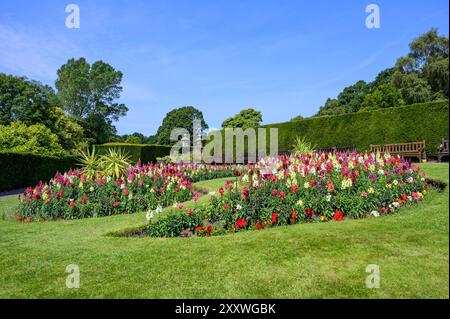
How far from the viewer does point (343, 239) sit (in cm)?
448

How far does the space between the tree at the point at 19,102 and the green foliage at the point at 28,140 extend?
6.63m

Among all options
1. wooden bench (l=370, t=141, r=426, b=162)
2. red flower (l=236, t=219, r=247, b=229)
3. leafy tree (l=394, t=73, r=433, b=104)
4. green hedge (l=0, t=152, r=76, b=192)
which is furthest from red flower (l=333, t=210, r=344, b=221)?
leafy tree (l=394, t=73, r=433, b=104)

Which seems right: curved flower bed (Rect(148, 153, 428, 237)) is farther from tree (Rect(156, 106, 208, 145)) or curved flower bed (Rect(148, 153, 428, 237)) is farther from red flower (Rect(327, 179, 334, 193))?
tree (Rect(156, 106, 208, 145))

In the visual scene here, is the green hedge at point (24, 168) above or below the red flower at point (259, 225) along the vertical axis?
above

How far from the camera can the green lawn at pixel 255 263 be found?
325cm

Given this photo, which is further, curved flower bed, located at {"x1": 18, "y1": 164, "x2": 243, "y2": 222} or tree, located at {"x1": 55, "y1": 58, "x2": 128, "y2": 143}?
tree, located at {"x1": 55, "y1": 58, "x2": 128, "y2": 143}

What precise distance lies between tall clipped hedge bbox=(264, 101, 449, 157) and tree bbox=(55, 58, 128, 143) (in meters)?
31.2

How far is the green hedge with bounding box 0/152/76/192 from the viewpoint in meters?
17.2

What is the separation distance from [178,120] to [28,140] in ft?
114

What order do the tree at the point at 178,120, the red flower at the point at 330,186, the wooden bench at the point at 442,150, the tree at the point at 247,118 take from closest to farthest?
the red flower at the point at 330,186, the wooden bench at the point at 442,150, the tree at the point at 247,118, the tree at the point at 178,120

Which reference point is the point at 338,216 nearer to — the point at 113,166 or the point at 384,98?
the point at 113,166

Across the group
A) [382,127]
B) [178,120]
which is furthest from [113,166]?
[178,120]

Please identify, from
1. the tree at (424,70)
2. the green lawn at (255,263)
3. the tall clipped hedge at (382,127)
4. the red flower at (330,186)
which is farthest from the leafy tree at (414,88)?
the green lawn at (255,263)

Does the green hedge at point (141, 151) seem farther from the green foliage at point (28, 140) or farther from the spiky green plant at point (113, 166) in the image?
the spiky green plant at point (113, 166)
